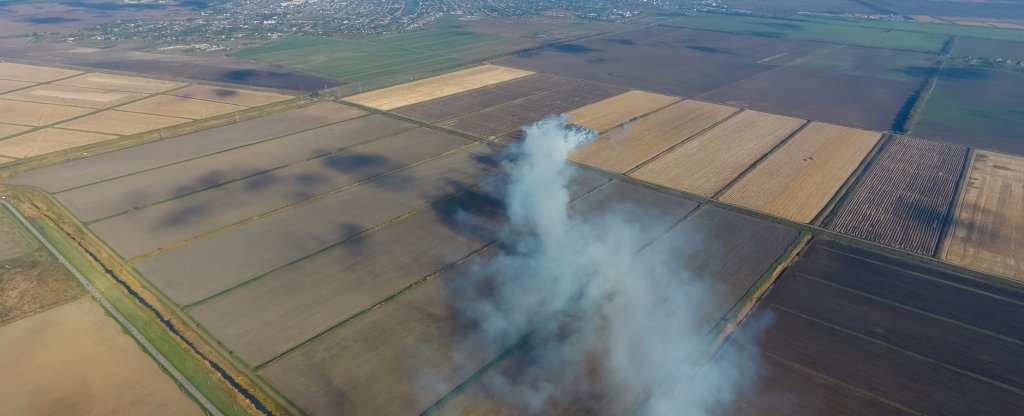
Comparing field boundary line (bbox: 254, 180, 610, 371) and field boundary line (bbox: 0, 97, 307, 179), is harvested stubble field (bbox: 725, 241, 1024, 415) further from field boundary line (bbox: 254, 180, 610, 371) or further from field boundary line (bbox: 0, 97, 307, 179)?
field boundary line (bbox: 0, 97, 307, 179)

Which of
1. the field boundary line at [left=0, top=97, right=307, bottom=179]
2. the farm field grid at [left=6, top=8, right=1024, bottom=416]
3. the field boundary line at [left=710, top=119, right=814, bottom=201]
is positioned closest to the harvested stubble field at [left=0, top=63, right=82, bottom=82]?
the farm field grid at [left=6, top=8, right=1024, bottom=416]

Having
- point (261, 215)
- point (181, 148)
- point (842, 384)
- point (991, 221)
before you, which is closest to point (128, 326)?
point (261, 215)

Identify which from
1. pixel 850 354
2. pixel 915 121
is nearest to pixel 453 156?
pixel 850 354

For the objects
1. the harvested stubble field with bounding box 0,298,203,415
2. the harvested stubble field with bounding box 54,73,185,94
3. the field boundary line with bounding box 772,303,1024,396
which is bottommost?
the harvested stubble field with bounding box 0,298,203,415

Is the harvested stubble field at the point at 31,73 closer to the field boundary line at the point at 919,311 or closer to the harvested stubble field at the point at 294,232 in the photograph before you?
the harvested stubble field at the point at 294,232

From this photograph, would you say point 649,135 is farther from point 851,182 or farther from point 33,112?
point 33,112

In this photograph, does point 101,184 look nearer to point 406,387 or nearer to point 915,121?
point 406,387

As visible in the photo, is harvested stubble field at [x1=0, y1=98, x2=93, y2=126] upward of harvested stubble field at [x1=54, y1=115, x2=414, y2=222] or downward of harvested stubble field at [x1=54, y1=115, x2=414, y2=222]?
upward
